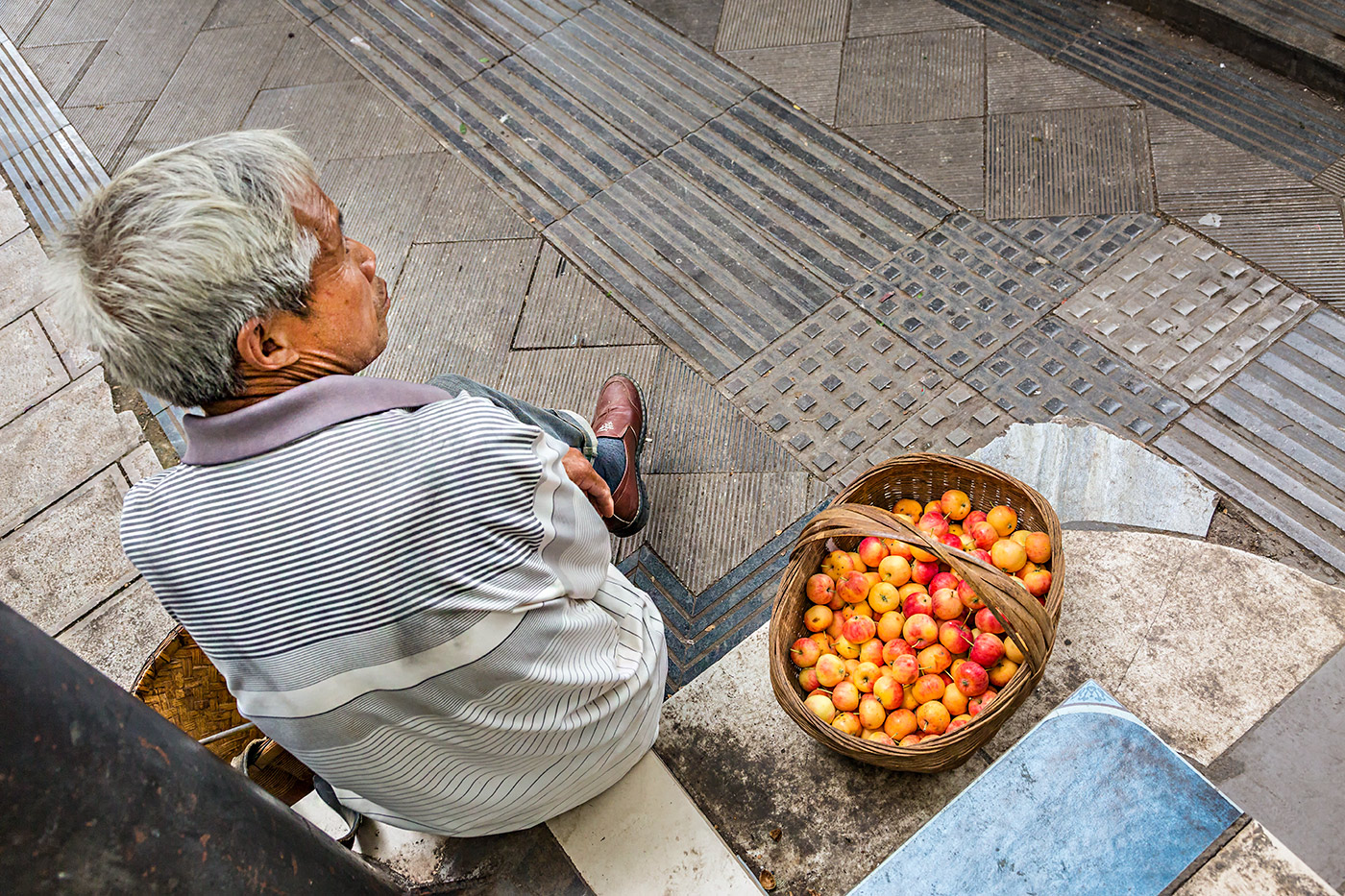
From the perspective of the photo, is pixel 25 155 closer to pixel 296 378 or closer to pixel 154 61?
pixel 154 61

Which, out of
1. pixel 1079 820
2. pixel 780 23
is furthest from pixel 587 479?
pixel 780 23

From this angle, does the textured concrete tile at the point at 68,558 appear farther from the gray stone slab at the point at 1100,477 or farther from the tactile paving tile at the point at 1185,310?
the tactile paving tile at the point at 1185,310

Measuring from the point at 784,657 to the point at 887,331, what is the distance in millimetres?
1435

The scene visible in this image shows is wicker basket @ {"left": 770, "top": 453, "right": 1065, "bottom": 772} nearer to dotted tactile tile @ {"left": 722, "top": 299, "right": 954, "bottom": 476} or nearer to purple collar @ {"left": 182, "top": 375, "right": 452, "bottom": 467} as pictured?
dotted tactile tile @ {"left": 722, "top": 299, "right": 954, "bottom": 476}

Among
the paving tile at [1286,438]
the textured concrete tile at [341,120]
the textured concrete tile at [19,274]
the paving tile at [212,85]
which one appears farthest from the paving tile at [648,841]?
the paving tile at [212,85]

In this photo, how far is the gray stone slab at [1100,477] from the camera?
2613 millimetres

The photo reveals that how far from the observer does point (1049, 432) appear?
284 centimetres

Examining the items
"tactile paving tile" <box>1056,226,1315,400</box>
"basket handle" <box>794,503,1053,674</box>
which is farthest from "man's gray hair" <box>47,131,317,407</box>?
"tactile paving tile" <box>1056,226,1315,400</box>

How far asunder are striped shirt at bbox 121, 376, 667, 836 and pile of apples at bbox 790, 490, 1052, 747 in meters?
0.78

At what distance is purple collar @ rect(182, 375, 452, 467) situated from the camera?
59.6 inches

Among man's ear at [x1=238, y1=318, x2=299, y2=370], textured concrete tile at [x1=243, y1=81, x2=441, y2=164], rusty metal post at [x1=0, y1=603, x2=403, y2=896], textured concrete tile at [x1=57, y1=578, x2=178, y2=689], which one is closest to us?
rusty metal post at [x1=0, y1=603, x2=403, y2=896]

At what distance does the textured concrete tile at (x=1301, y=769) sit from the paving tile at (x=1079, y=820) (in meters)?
0.72

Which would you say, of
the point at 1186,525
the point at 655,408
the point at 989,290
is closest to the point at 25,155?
the point at 655,408

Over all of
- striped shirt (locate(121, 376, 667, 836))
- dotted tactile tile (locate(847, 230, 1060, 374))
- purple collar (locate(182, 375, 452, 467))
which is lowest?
dotted tactile tile (locate(847, 230, 1060, 374))
